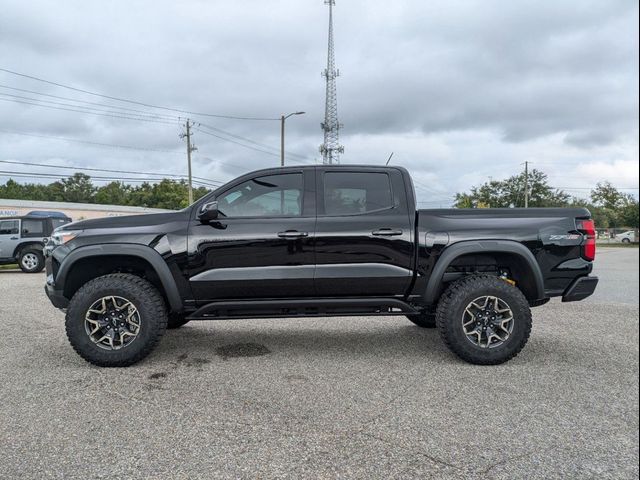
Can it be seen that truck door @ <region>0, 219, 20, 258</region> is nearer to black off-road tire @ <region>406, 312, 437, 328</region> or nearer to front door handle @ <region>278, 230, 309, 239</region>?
front door handle @ <region>278, 230, 309, 239</region>

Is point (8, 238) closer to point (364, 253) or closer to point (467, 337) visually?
point (364, 253)

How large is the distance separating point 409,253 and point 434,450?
1.90m

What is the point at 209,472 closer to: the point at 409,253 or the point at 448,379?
the point at 448,379

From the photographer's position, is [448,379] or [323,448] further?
[448,379]

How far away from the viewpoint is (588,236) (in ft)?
13.0

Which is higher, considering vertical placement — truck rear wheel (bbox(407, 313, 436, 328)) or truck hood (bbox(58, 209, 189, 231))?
truck hood (bbox(58, 209, 189, 231))

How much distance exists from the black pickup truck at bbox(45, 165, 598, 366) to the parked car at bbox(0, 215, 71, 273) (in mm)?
11241

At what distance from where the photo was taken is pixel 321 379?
3543 millimetres

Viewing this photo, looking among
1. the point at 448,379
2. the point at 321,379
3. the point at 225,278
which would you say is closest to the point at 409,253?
the point at 448,379

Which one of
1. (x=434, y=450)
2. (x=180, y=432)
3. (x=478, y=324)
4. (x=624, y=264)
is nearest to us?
(x=624, y=264)

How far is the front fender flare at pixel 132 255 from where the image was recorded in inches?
154

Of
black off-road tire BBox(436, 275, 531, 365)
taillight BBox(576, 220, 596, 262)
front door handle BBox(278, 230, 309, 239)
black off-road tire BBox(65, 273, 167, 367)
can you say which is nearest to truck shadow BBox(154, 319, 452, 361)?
black off-road tire BBox(436, 275, 531, 365)

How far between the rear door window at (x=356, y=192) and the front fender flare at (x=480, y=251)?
72cm

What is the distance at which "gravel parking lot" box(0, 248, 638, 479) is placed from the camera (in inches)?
87.3
